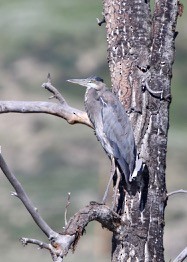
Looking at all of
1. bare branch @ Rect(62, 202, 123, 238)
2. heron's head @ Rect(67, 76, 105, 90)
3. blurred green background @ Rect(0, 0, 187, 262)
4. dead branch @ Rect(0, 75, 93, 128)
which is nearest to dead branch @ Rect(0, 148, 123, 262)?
bare branch @ Rect(62, 202, 123, 238)

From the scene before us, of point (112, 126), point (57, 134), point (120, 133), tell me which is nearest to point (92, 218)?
point (120, 133)

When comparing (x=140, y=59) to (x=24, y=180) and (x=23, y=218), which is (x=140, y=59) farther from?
(x=24, y=180)

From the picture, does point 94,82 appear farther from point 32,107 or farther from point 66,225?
point 66,225

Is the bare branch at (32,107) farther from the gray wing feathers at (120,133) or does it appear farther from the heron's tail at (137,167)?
the heron's tail at (137,167)

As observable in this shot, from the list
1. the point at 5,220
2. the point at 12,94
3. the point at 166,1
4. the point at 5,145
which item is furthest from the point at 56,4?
the point at 166,1

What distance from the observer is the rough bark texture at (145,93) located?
468cm

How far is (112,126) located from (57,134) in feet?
35.5

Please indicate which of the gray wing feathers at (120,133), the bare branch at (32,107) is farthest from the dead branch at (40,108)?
the gray wing feathers at (120,133)

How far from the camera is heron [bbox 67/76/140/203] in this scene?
15.8 feet

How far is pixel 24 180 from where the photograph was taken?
14.0 m

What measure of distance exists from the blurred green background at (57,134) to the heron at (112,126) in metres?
3.03

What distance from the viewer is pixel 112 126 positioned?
5.14 m

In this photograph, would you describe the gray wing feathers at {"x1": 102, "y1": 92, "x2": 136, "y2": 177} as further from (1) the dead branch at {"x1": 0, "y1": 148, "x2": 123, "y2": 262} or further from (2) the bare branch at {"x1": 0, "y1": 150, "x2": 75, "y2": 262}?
(2) the bare branch at {"x1": 0, "y1": 150, "x2": 75, "y2": 262}

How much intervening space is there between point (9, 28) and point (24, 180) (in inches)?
228
